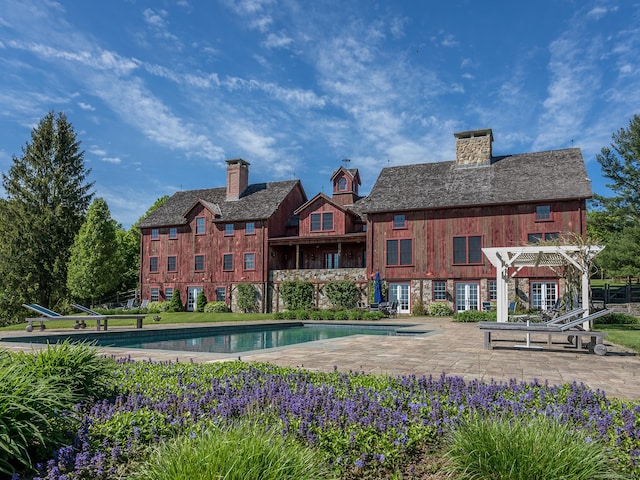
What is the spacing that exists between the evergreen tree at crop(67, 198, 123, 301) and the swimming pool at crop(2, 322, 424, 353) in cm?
1940

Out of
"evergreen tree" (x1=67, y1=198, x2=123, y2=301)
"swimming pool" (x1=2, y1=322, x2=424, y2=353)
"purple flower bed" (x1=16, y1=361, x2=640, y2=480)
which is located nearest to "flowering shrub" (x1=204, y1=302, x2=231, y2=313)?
"evergreen tree" (x1=67, y1=198, x2=123, y2=301)

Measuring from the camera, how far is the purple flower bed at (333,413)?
345 cm

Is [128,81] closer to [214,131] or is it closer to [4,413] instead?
[214,131]

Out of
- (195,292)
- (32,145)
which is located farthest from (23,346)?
(32,145)

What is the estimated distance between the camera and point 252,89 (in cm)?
1483

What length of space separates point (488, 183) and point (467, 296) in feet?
22.3

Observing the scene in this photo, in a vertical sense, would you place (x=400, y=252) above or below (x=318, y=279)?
above

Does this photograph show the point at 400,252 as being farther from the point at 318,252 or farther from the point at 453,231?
the point at 318,252

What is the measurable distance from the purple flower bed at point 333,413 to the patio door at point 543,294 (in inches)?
873

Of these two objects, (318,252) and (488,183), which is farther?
(318,252)

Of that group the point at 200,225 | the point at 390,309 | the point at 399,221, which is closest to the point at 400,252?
the point at 399,221

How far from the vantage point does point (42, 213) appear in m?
38.5

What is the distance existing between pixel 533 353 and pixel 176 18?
11.7 metres

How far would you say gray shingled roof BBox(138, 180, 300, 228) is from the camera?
33.7m
